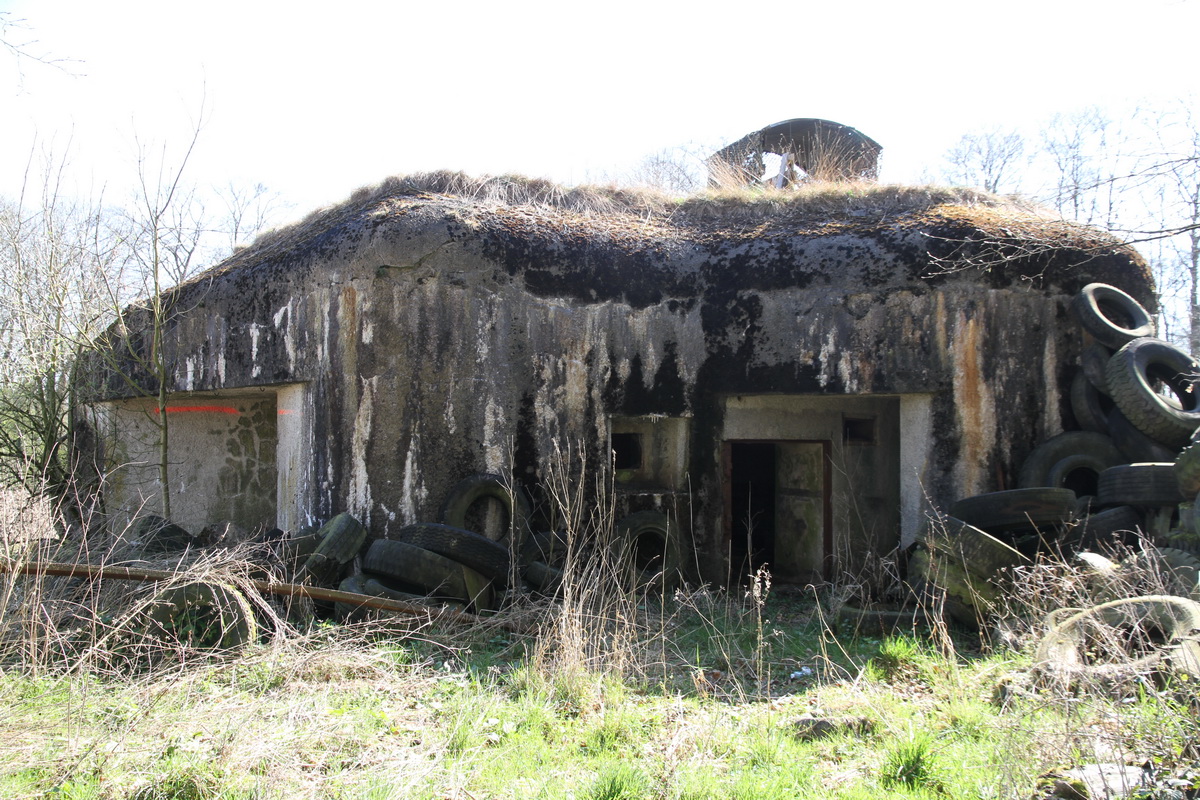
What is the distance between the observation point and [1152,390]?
620 cm

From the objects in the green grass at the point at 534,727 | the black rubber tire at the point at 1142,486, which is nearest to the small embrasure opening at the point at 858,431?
the black rubber tire at the point at 1142,486

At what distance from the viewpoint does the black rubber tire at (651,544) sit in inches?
244

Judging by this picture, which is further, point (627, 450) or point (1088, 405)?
point (627, 450)

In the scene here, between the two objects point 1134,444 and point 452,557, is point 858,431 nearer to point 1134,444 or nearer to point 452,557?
point 1134,444

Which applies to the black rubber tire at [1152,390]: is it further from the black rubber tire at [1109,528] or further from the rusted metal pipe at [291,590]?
the rusted metal pipe at [291,590]

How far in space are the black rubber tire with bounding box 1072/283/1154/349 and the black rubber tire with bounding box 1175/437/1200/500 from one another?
3.82ft

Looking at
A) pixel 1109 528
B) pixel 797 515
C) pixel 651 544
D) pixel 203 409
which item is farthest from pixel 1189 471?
pixel 203 409

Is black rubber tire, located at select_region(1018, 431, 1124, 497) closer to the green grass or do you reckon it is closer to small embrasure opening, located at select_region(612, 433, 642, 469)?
the green grass

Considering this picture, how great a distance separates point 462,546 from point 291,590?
3.70ft

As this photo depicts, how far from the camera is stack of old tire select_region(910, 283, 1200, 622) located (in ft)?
16.3

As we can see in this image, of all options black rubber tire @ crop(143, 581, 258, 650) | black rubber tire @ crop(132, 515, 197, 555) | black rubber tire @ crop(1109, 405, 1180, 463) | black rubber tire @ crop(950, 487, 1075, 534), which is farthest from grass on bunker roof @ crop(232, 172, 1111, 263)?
black rubber tire @ crop(143, 581, 258, 650)

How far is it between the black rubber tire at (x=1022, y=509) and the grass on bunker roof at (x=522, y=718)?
38.4 inches

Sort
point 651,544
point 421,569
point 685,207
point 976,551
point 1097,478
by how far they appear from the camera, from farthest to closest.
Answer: point 685,207 → point 651,544 → point 1097,478 → point 421,569 → point 976,551

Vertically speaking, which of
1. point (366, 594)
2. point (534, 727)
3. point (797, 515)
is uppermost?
point (797, 515)
